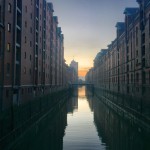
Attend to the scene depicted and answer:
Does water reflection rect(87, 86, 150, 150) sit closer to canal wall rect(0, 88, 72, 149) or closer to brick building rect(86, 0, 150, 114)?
brick building rect(86, 0, 150, 114)

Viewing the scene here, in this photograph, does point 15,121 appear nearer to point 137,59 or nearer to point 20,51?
point 20,51

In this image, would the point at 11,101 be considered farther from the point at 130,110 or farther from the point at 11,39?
the point at 130,110

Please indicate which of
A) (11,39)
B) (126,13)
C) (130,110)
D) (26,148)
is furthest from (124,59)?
(26,148)

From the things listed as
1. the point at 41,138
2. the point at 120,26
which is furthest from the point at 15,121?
the point at 120,26

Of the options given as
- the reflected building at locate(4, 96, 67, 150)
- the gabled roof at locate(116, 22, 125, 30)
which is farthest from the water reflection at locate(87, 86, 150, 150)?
the gabled roof at locate(116, 22, 125, 30)

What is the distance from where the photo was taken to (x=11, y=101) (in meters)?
30.0

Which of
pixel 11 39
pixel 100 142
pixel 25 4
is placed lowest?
pixel 100 142

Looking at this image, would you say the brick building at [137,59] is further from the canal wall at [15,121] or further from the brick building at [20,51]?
the brick building at [20,51]

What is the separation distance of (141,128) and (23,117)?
555 inches

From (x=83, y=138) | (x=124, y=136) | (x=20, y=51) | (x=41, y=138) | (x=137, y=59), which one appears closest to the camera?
(x=41, y=138)

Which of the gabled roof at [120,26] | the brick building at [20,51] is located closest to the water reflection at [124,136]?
the brick building at [20,51]

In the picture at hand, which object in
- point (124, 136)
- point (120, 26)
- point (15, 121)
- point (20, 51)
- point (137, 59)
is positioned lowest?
point (124, 136)

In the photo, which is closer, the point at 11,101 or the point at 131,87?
the point at 11,101

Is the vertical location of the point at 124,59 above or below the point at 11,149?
above
